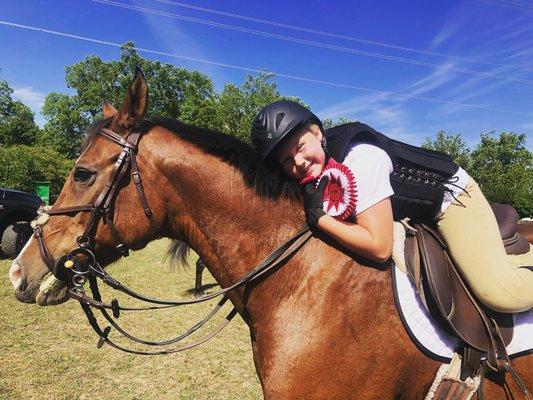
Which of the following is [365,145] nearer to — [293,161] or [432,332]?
[293,161]

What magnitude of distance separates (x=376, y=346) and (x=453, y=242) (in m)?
0.79

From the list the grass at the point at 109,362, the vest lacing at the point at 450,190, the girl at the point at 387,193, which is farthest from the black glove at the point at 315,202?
the grass at the point at 109,362

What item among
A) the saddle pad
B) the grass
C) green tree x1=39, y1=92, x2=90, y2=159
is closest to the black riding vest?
the saddle pad

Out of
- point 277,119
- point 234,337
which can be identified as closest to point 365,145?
point 277,119

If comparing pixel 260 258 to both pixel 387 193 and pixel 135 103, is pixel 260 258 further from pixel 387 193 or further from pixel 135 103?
pixel 135 103

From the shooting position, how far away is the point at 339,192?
1944 mm

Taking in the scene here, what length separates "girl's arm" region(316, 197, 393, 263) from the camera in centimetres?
186

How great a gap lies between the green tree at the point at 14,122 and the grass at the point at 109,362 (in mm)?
47361

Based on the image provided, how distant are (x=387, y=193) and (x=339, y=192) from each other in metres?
0.25

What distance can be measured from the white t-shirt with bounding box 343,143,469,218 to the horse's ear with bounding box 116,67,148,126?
1.23 m

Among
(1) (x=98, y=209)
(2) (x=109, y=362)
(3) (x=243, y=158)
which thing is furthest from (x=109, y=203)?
(2) (x=109, y=362)

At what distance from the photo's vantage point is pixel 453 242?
2.17m

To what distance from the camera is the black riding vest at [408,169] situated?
2.12 meters

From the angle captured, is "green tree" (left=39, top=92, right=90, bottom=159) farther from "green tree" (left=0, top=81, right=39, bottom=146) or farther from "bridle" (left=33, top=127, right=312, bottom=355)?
"bridle" (left=33, top=127, right=312, bottom=355)
